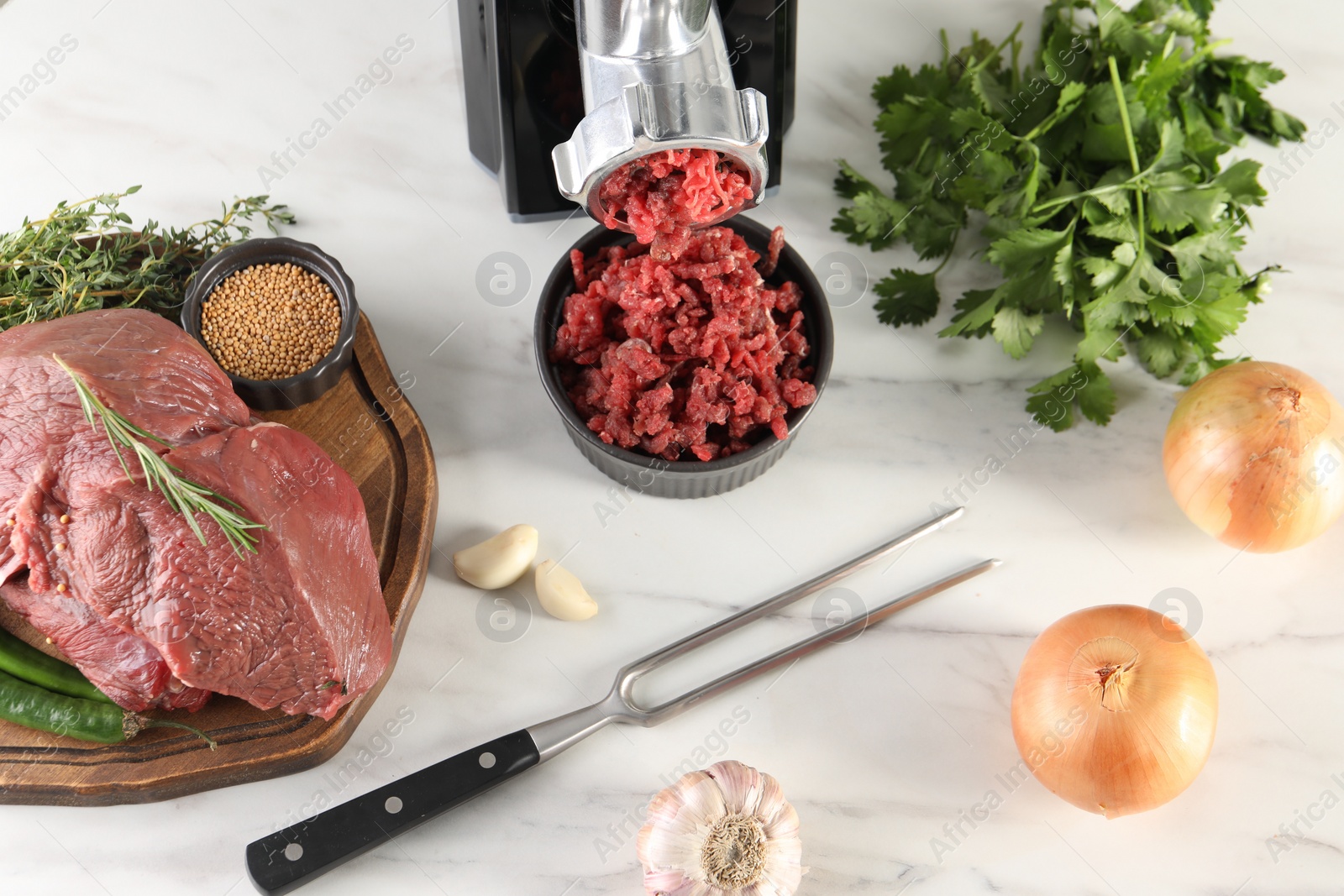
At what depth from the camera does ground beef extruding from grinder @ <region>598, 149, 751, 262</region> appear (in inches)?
58.6

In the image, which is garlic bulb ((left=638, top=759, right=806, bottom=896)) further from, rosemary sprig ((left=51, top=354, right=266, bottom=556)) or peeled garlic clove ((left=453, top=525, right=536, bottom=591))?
rosemary sprig ((left=51, top=354, right=266, bottom=556))

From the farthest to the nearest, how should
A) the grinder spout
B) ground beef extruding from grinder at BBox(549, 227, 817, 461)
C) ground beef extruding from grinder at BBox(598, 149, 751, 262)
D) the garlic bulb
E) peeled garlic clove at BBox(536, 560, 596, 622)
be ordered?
peeled garlic clove at BBox(536, 560, 596, 622)
ground beef extruding from grinder at BBox(549, 227, 817, 461)
the garlic bulb
ground beef extruding from grinder at BBox(598, 149, 751, 262)
the grinder spout

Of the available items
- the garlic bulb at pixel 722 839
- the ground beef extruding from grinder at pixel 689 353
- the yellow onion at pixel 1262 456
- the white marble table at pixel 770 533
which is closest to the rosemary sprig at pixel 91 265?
the white marble table at pixel 770 533

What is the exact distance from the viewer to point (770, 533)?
198 cm

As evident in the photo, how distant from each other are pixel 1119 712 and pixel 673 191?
1.04 m

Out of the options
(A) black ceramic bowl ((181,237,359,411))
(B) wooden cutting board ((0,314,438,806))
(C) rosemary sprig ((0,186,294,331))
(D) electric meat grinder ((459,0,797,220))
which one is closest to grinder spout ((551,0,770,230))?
(D) electric meat grinder ((459,0,797,220))

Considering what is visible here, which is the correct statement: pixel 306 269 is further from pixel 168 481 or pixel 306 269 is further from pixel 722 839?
pixel 722 839

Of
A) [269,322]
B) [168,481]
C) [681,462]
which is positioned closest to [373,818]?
[168,481]

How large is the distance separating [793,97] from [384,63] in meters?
0.89

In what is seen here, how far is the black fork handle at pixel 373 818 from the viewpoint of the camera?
1652mm

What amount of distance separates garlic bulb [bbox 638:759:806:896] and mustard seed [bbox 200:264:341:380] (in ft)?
3.20

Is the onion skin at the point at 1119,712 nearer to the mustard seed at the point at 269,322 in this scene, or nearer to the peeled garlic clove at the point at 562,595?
the peeled garlic clove at the point at 562,595

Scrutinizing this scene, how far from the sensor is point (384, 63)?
2293mm

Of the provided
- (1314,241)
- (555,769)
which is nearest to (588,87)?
(555,769)
